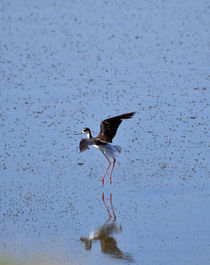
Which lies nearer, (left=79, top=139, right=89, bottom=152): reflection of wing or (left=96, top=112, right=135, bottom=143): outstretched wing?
(left=79, top=139, right=89, bottom=152): reflection of wing

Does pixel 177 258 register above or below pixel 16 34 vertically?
below

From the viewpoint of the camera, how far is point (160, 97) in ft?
53.9

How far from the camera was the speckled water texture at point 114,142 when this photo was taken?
874 cm

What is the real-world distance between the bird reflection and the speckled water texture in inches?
1.0

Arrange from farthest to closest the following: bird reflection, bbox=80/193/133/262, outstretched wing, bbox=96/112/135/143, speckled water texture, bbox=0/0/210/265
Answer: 1. outstretched wing, bbox=96/112/135/143
2. speckled water texture, bbox=0/0/210/265
3. bird reflection, bbox=80/193/133/262

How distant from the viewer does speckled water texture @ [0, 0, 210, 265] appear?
8.74m

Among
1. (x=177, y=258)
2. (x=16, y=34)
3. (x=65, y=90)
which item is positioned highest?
(x=16, y=34)

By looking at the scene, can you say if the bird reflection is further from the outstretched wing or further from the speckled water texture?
the outstretched wing

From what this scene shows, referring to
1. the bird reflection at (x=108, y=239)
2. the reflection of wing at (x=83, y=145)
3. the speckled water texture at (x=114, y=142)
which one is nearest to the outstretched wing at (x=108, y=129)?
the reflection of wing at (x=83, y=145)

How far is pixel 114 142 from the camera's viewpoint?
13.3 meters

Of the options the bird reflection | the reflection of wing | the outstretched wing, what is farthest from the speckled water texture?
the outstretched wing

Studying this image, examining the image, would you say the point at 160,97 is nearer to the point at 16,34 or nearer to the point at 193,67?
the point at 193,67

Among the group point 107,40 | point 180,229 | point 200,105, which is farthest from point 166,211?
point 107,40

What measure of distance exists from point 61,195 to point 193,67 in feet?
32.3
